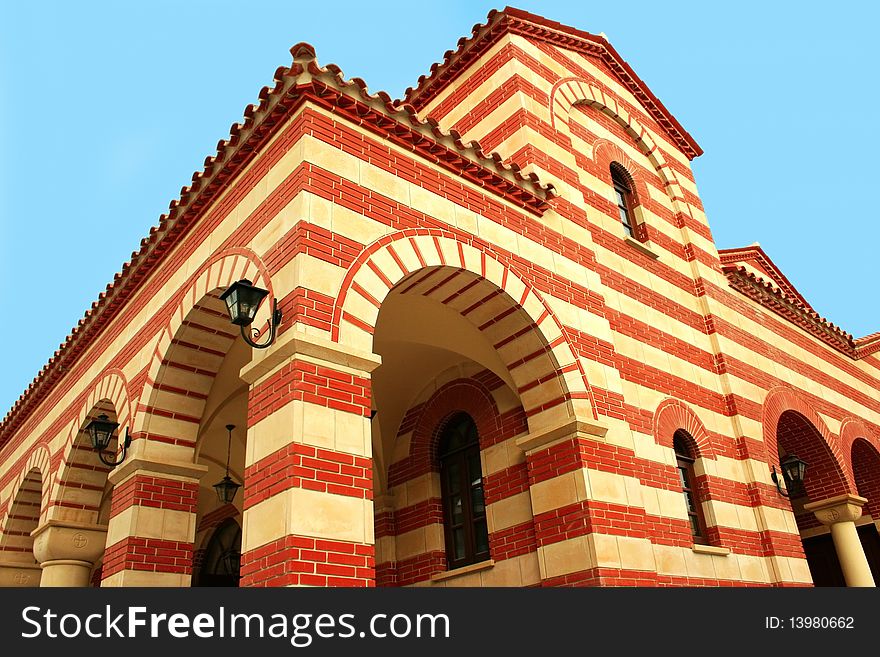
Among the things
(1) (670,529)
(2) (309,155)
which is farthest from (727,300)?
(2) (309,155)

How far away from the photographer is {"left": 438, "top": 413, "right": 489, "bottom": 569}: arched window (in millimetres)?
7562

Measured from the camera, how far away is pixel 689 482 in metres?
7.59

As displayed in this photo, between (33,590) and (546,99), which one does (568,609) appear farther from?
(546,99)

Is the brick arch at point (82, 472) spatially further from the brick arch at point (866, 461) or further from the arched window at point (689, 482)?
the brick arch at point (866, 461)

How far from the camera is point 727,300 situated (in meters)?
9.90

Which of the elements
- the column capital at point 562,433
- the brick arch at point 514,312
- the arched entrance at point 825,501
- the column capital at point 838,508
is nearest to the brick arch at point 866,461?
the arched entrance at point 825,501

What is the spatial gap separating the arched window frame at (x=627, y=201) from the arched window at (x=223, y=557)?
25.7 ft

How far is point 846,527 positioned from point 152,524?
352 inches

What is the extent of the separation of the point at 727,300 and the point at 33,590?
928 centimetres

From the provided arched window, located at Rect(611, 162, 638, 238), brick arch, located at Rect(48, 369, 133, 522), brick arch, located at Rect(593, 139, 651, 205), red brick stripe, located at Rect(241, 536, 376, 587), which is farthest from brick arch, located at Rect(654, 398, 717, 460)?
brick arch, located at Rect(48, 369, 133, 522)

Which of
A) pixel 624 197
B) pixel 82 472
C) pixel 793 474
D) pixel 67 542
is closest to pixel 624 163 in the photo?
pixel 624 197

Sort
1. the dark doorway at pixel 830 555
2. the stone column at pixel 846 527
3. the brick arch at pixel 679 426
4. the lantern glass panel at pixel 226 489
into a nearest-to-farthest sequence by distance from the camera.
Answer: the brick arch at pixel 679 426, the lantern glass panel at pixel 226 489, the stone column at pixel 846 527, the dark doorway at pixel 830 555

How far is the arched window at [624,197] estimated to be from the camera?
9.24m

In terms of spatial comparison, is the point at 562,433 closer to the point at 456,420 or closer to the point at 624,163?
the point at 456,420
